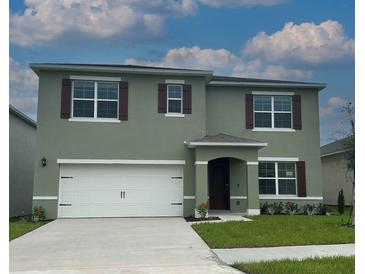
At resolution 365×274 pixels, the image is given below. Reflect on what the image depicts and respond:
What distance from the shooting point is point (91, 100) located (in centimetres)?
1767

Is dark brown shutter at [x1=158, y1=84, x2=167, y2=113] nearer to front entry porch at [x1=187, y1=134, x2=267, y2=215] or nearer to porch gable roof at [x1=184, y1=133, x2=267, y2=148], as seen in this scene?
porch gable roof at [x1=184, y1=133, x2=267, y2=148]

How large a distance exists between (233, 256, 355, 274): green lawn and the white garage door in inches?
391

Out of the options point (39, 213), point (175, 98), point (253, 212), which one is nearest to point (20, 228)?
point (39, 213)

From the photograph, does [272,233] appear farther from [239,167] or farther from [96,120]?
[96,120]

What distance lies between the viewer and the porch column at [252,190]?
55.7 ft

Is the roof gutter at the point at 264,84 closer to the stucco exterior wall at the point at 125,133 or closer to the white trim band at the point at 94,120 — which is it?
the stucco exterior wall at the point at 125,133

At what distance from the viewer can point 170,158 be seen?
58.4ft

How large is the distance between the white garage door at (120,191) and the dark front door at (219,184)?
181 centimetres

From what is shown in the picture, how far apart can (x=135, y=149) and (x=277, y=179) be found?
22.3 feet

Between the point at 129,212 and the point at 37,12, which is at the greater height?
the point at 37,12
